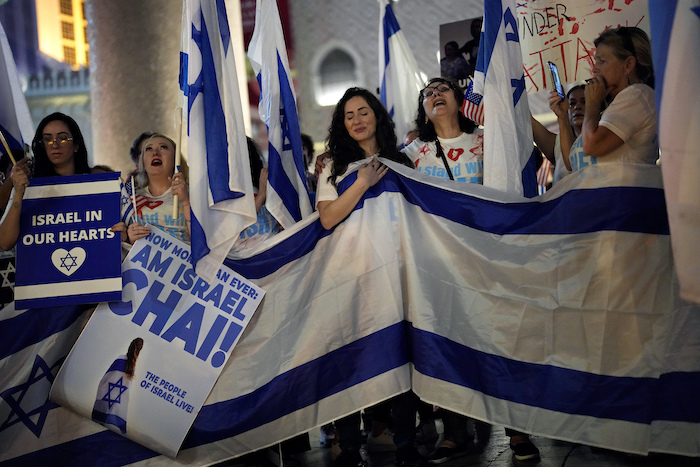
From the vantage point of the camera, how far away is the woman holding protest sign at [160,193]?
373 cm

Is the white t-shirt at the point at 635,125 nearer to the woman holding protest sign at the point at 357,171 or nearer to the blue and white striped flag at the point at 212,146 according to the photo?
the woman holding protest sign at the point at 357,171


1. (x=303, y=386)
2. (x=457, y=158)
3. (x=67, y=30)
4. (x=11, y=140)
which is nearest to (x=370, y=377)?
(x=303, y=386)

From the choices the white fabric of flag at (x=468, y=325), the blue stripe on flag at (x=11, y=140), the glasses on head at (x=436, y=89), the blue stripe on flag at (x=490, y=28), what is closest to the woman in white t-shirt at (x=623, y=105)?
the white fabric of flag at (x=468, y=325)

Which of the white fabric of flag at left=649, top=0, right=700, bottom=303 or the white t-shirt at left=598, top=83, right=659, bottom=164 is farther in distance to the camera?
the white t-shirt at left=598, top=83, right=659, bottom=164

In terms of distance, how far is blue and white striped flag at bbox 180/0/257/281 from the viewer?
3539 mm

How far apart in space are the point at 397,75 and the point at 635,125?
2786 millimetres

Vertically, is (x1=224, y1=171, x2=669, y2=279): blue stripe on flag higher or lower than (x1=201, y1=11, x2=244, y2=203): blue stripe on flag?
lower

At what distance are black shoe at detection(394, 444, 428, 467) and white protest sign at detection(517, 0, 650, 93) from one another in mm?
2156

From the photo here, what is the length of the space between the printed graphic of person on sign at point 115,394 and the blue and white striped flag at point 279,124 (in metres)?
1.14

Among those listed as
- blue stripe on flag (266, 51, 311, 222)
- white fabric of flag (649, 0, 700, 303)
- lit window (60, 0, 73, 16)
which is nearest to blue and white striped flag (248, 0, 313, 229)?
blue stripe on flag (266, 51, 311, 222)

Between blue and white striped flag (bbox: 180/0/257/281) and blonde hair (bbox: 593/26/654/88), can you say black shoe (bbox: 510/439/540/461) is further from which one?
blonde hair (bbox: 593/26/654/88)

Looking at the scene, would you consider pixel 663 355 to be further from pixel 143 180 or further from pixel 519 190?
pixel 143 180

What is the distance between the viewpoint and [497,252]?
11.0 feet

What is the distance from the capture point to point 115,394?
11.1 feet
